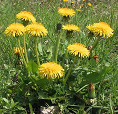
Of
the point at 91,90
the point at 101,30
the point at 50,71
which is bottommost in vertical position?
the point at 91,90

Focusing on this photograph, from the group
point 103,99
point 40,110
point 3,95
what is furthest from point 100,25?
point 3,95

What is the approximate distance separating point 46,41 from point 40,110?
0.95 m

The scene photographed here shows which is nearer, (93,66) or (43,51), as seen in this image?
(93,66)

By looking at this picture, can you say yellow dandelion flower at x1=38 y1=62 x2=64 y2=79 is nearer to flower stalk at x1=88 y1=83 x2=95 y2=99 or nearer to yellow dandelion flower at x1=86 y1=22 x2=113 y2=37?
flower stalk at x1=88 y1=83 x2=95 y2=99

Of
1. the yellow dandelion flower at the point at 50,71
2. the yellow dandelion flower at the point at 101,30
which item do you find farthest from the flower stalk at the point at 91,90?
the yellow dandelion flower at the point at 101,30

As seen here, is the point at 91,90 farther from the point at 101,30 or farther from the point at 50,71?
the point at 101,30

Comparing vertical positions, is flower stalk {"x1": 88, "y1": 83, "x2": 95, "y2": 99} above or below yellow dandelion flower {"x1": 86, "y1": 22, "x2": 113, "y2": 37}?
below

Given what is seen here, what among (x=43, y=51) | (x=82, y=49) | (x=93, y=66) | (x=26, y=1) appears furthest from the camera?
(x=26, y=1)

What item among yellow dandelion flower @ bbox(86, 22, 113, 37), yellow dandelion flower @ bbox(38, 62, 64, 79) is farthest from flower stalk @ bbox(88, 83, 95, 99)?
yellow dandelion flower @ bbox(86, 22, 113, 37)

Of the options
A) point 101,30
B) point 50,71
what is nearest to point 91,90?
point 50,71

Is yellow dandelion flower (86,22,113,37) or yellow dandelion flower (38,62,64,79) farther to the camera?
yellow dandelion flower (86,22,113,37)

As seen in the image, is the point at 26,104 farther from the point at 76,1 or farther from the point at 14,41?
the point at 76,1

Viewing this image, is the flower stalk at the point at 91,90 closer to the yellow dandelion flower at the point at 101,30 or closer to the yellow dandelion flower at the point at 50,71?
the yellow dandelion flower at the point at 50,71

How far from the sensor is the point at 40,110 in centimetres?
162
